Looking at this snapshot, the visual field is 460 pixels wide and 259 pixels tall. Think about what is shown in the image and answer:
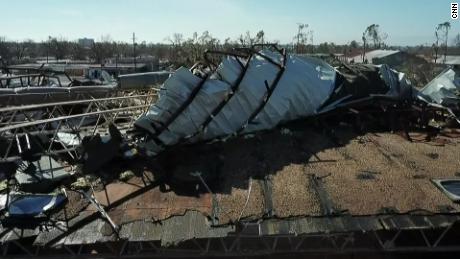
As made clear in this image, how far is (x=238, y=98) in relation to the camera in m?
9.02

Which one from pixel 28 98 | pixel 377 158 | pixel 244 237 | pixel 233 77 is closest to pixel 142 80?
pixel 28 98

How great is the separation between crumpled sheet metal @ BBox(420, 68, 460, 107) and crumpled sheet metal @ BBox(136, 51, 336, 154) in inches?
134

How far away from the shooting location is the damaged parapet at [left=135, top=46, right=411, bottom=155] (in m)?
8.41

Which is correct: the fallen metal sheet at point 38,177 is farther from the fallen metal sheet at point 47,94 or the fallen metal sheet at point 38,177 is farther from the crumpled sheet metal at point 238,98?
the fallen metal sheet at point 47,94

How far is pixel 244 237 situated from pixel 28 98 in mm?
12495

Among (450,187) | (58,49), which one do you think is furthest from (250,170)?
(58,49)

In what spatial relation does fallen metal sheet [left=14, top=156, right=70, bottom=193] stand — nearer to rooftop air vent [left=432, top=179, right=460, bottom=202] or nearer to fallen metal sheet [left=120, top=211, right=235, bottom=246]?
fallen metal sheet [left=120, top=211, right=235, bottom=246]

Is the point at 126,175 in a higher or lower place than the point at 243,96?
lower

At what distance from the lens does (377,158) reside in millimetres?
7691

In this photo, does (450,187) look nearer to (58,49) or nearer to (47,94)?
(47,94)

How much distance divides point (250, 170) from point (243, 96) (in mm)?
2174

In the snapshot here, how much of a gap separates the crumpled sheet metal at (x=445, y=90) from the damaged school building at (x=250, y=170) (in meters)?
0.05

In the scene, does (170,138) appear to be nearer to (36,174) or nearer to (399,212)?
(36,174)

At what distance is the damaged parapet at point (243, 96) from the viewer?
841 centimetres
